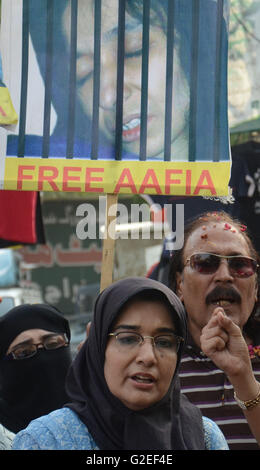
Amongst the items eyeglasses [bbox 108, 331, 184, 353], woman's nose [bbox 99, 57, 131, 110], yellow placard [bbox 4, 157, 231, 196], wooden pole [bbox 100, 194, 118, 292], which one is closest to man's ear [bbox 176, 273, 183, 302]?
wooden pole [bbox 100, 194, 118, 292]

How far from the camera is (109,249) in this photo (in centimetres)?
274

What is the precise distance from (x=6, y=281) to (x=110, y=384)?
11.3m

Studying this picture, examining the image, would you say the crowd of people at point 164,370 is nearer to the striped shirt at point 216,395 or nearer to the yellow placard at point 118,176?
the striped shirt at point 216,395

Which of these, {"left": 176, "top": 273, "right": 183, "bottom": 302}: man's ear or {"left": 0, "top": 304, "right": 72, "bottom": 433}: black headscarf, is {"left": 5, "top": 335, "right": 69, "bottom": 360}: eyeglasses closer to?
{"left": 0, "top": 304, "right": 72, "bottom": 433}: black headscarf

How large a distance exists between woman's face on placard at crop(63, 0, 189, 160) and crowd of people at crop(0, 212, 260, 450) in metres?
0.78

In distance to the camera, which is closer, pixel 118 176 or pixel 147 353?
pixel 147 353

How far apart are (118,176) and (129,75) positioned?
19.6 inches

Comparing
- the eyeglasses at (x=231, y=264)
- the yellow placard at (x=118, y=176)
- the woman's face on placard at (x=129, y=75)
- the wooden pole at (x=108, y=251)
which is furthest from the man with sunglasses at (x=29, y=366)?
the woman's face on placard at (x=129, y=75)

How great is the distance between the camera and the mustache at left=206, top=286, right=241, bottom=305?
2.47m

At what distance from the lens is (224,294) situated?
248 centimetres

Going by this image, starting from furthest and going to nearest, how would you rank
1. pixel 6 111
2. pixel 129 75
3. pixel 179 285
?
1. pixel 129 75
2. pixel 6 111
3. pixel 179 285

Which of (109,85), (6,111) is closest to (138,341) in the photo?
(6,111)

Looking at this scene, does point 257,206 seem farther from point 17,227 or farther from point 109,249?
point 17,227

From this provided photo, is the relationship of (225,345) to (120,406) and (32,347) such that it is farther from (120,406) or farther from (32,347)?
(32,347)
